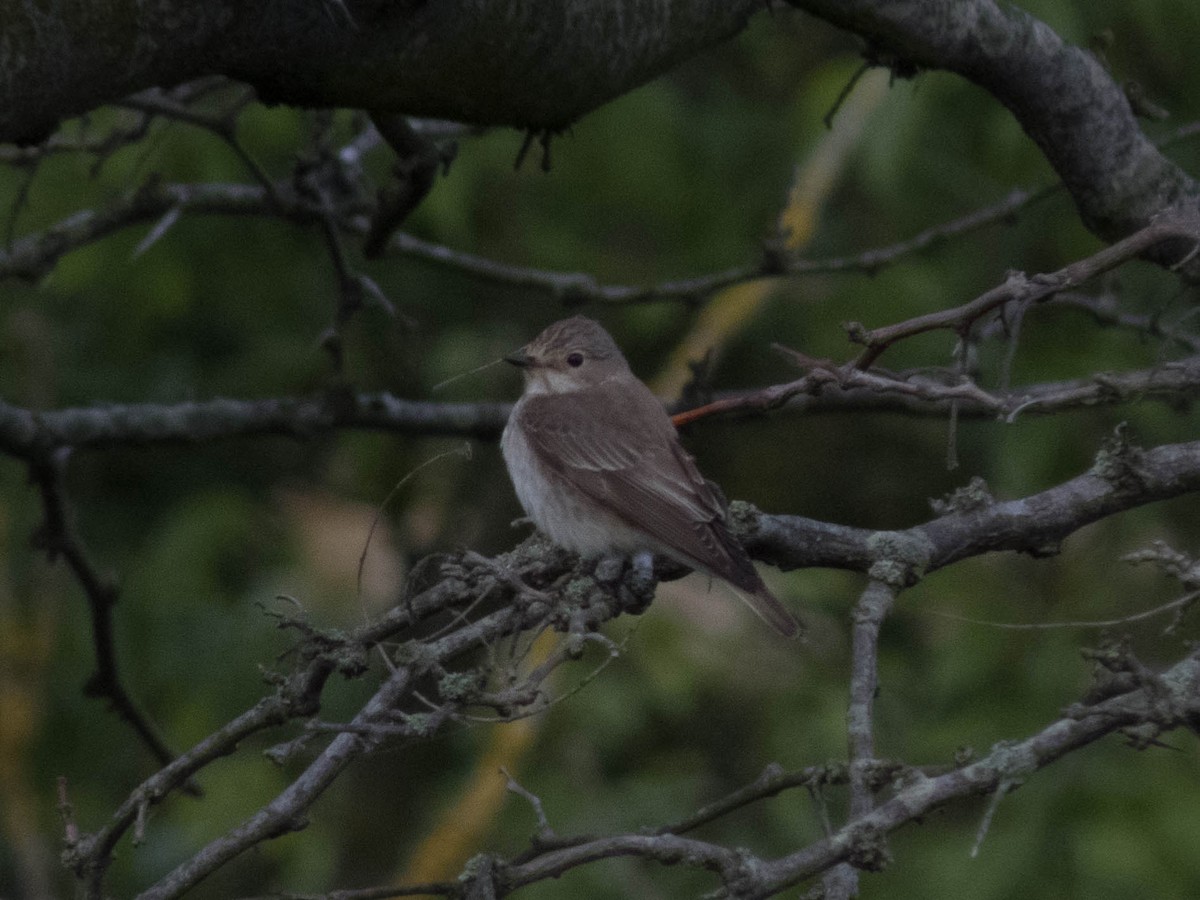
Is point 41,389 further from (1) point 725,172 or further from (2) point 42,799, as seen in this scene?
(1) point 725,172

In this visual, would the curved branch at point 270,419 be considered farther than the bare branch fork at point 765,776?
Yes

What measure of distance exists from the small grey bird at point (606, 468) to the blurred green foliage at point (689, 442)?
1497 mm

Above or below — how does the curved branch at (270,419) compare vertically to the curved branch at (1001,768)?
below

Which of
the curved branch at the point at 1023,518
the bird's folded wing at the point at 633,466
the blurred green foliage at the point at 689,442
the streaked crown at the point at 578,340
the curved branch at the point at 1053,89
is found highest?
the curved branch at the point at 1053,89

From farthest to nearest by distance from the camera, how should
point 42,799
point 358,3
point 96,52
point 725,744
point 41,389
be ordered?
point 725,744, point 42,799, point 41,389, point 358,3, point 96,52

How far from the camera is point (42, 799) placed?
7.79 meters

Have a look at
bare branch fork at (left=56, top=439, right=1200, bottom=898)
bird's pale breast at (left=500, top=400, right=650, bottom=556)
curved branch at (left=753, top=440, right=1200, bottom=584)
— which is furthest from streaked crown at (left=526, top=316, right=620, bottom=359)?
curved branch at (left=753, top=440, right=1200, bottom=584)

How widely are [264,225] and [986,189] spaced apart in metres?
3.56

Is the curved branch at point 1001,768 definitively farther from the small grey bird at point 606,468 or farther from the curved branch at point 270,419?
the curved branch at point 270,419

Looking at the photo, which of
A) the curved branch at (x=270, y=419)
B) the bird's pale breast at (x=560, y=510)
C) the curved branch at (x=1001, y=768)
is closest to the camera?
the curved branch at (x=1001, y=768)

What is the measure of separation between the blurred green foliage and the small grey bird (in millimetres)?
1497

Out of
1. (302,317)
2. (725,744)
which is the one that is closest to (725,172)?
(302,317)

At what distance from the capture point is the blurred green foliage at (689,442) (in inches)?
268

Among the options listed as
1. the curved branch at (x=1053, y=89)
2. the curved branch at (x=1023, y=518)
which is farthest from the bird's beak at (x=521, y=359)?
the curved branch at (x=1023, y=518)
